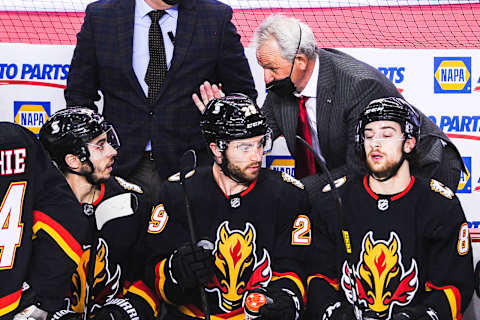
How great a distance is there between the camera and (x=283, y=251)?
2941 millimetres

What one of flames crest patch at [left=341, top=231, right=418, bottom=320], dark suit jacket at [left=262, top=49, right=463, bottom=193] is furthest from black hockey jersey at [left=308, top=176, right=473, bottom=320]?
dark suit jacket at [left=262, top=49, right=463, bottom=193]

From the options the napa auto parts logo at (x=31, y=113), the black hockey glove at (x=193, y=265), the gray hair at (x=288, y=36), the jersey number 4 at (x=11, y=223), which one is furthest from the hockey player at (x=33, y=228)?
the napa auto parts logo at (x=31, y=113)

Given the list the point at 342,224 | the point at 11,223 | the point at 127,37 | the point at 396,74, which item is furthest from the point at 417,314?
the point at 396,74

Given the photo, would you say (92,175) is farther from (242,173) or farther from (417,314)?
(417,314)

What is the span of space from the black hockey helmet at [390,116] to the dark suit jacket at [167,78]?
773mm

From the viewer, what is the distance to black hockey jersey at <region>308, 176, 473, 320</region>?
2832mm

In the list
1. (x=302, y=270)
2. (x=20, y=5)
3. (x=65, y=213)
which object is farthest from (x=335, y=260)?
(x=20, y=5)

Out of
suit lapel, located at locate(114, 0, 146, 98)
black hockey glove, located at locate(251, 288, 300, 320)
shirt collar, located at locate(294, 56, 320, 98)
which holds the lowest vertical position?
black hockey glove, located at locate(251, 288, 300, 320)

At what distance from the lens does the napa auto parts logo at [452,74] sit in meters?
4.21

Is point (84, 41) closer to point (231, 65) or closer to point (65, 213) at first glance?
point (231, 65)

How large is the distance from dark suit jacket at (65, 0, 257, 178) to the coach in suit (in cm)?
21

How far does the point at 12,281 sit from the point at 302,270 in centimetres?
111

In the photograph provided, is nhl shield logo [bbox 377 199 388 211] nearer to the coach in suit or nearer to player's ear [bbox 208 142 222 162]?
the coach in suit

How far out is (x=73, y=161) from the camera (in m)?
3.08
